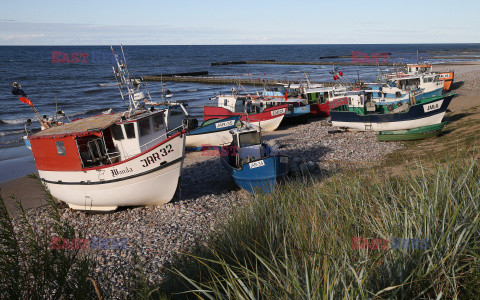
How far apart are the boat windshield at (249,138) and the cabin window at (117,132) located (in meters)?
4.78

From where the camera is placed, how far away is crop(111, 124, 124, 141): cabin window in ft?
45.5

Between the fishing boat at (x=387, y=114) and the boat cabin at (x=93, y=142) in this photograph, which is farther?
the fishing boat at (x=387, y=114)

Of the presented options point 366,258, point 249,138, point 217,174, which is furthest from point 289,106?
point 366,258

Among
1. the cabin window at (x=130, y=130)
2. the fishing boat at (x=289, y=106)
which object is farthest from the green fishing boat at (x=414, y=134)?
the cabin window at (x=130, y=130)

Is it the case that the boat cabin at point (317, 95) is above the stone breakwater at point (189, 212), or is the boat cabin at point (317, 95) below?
above

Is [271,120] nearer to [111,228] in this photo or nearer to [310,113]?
[310,113]

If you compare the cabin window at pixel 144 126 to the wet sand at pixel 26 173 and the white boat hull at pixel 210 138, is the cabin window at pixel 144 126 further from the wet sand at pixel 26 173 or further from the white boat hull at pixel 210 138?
the white boat hull at pixel 210 138

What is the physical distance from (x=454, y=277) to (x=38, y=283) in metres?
4.46

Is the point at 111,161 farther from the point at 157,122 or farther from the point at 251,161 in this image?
the point at 251,161

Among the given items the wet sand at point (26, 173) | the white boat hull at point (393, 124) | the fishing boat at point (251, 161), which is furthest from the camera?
the white boat hull at point (393, 124)

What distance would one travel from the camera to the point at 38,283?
13.6 feet

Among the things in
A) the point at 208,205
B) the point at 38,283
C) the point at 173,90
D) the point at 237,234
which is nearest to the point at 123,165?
the point at 208,205

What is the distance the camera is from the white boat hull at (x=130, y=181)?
1314cm

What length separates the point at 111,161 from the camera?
13.5 m
